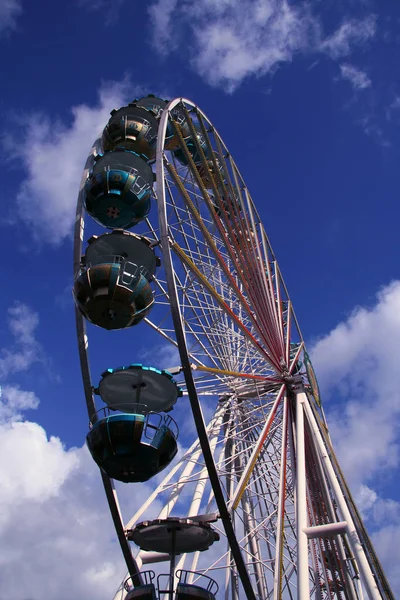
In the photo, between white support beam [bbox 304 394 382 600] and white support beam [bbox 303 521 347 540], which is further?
white support beam [bbox 303 521 347 540]

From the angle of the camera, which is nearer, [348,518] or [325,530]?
[325,530]

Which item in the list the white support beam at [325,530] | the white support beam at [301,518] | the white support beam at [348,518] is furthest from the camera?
the white support beam at [325,530]

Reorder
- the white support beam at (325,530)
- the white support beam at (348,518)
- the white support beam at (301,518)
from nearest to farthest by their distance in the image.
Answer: the white support beam at (348,518)
the white support beam at (301,518)
the white support beam at (325,530)

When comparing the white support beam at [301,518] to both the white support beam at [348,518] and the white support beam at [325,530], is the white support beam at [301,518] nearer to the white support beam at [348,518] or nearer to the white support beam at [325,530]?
the white support beam at [325,530]

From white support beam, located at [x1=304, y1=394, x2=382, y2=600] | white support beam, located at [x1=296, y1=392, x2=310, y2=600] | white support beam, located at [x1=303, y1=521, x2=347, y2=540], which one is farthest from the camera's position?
white support beam, located at [x1=303, y1=521, x2=347, y2=540]

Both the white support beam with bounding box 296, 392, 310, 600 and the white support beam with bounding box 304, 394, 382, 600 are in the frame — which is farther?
the white support beam with bounding box 296, 392, 310, 600

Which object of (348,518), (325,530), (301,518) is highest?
(301,518)

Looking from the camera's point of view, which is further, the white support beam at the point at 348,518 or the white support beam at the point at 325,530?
the white support beam at the point at 325,530

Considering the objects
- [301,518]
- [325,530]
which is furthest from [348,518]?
[301,518]

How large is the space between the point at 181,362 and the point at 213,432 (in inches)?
222

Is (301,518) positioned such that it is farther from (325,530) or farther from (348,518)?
(348,518)

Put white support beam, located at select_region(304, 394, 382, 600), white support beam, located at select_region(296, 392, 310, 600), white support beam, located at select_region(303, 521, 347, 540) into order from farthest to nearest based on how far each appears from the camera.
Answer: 1. white support beam, located at select_region(303, 521, 347, 540)
2. white support beam, located at select_region(296, 392, 310, 600)
3. white support beam, located at select_region(304, 394, 382, 600)

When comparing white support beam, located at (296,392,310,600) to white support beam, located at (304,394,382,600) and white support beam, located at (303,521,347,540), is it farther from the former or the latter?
white support beam, located at (304,394,382,600)

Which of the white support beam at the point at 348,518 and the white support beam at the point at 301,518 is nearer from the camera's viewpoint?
the white support beam at the point at 348,518
